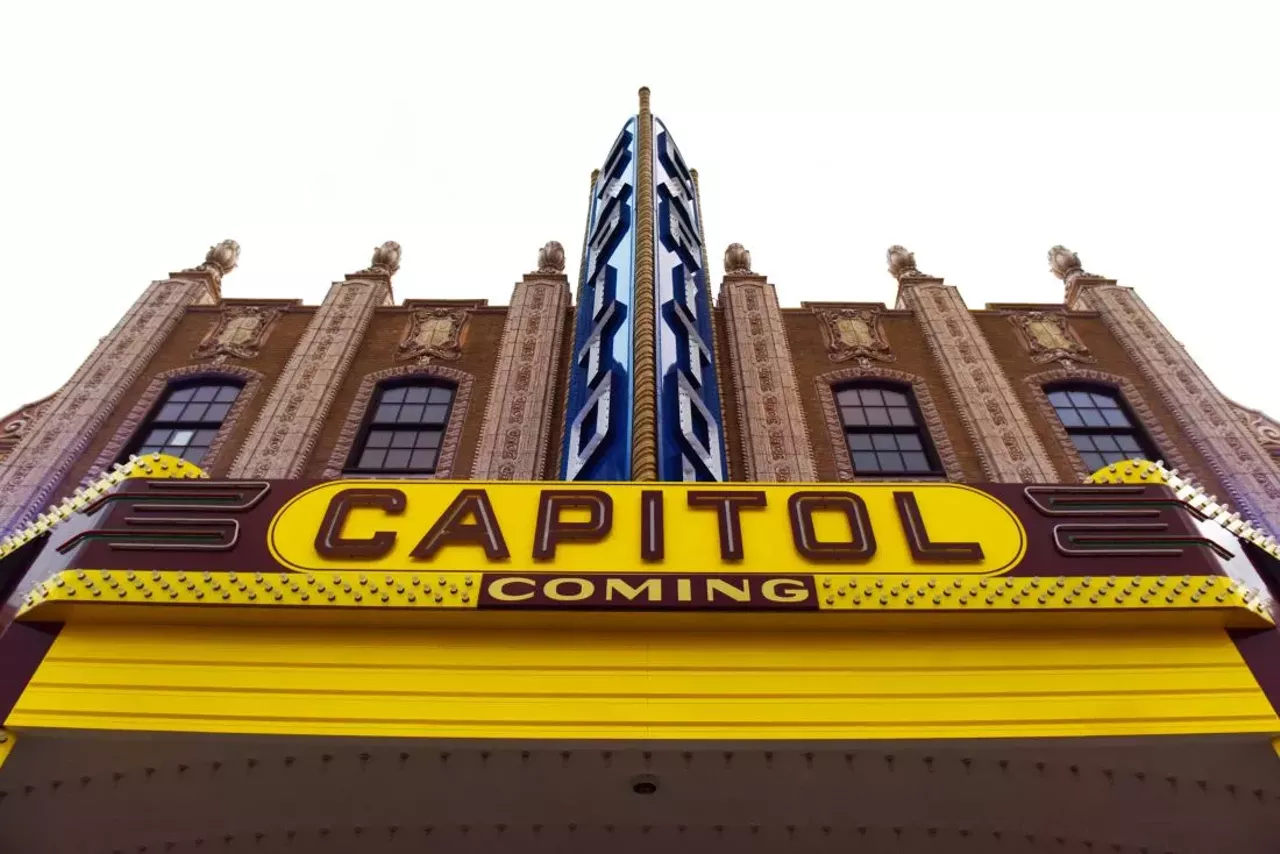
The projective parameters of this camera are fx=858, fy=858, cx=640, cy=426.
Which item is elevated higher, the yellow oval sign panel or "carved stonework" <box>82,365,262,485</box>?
"carved stonework" <box>82,365,262,485</box>

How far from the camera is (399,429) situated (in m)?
13.2

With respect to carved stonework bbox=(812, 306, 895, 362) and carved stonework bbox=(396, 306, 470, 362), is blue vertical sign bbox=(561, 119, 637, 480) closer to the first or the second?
carved stonework bbox=(396, 306, 470, 362)

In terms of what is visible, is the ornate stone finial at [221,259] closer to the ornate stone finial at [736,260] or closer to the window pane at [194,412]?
the window pane at [194,412]

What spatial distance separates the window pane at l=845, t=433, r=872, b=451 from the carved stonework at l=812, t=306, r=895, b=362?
190cm

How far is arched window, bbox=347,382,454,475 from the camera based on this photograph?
12477 millimetres

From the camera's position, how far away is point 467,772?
6.25 meters

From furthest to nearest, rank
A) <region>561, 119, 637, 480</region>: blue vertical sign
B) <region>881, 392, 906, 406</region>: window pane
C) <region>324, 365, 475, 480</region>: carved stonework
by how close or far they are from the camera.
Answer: <region>881, 392, 906, 406</region>: window pane
<region>324, 365, 475, 480</region>: carved stonework
<region>561, 119, 637, 480</region>: blue vertical sign

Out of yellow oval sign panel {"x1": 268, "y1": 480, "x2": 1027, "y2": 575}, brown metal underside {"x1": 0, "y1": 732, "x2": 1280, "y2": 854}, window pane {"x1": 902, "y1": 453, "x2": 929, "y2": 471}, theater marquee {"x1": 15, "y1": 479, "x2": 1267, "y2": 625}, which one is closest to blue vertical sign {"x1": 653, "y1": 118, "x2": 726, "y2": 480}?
yellow oval sign panel {"x1": 268, "y1": 480, "x2": 1027, "y2": 575}

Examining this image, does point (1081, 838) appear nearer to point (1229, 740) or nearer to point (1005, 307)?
point (1229, 740)

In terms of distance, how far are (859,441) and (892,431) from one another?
65 cm

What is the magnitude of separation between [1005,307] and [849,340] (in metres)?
3.48

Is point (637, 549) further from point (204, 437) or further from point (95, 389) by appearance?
point (95, 389)

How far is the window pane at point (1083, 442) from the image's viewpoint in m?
12.9

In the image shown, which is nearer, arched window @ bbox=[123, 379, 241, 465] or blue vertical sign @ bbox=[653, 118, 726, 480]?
blue vertical sign @ bbox=[653, 118, 726, 480]
